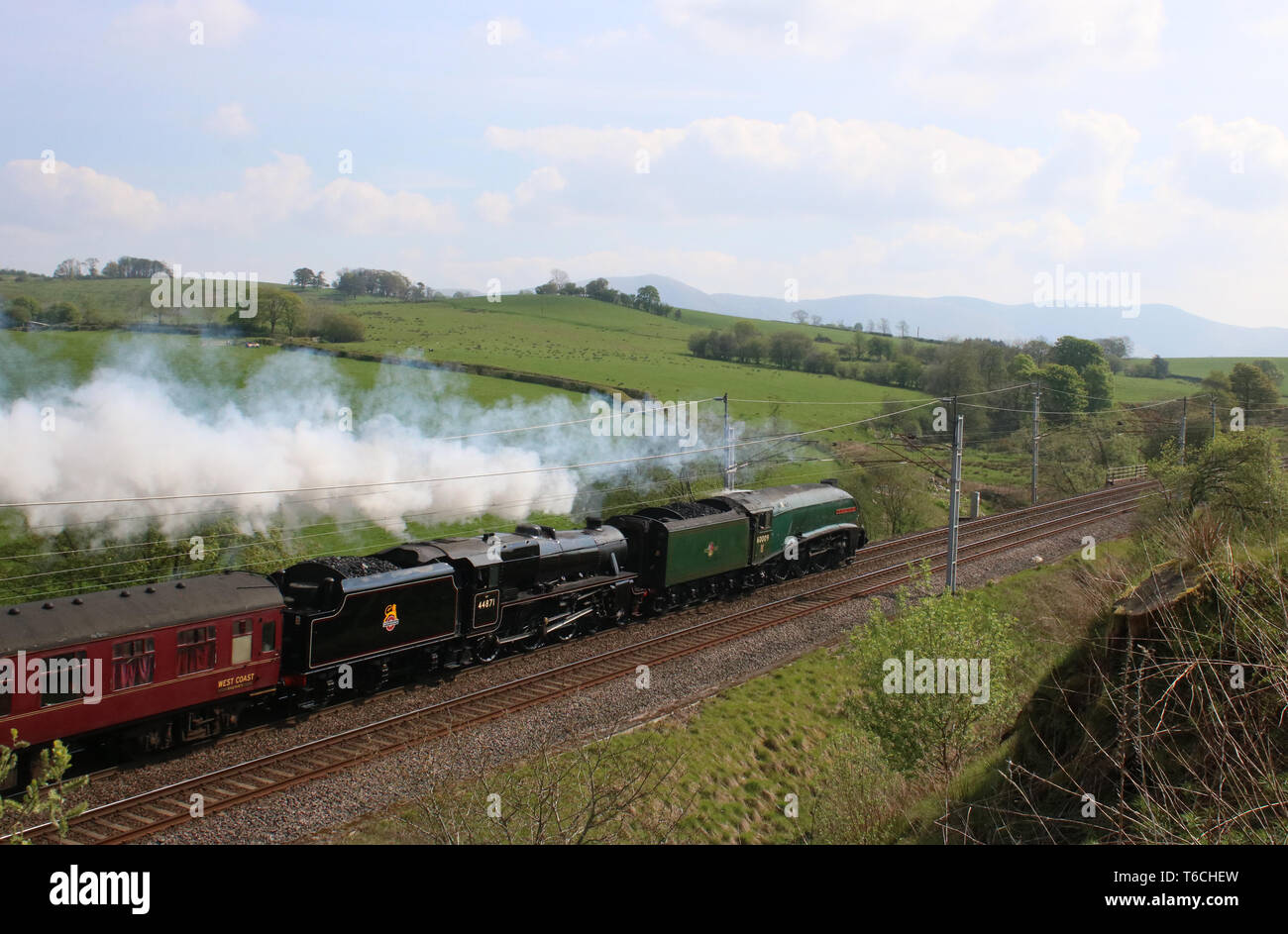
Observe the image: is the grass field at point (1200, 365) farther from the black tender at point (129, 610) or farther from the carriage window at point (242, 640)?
the carriage window at point (242, 640)

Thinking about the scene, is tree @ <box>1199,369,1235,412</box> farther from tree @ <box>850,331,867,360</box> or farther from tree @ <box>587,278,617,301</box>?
tree @ <box>587,278,617,301</box>

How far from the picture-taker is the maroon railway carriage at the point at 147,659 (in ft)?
46.2

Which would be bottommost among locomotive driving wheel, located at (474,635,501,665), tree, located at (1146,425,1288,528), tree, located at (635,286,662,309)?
locomotive driving wheel, located at (474,635,501,665)

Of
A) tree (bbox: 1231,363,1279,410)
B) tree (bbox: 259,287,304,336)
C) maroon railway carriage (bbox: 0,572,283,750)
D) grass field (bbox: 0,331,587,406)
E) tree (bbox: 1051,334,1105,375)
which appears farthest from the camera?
tree (bbox: 1051,334,1105,375)

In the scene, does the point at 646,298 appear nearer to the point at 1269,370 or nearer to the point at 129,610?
the point at 1269,370

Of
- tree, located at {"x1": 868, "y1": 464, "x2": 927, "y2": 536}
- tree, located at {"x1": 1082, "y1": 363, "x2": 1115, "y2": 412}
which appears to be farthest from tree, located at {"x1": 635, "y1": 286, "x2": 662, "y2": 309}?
tree, located at {"x1": 868, "y1": 464, "x2": 927, "y2": 536}

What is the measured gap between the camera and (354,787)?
15750 millimetres

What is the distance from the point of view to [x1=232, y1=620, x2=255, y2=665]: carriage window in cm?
1688

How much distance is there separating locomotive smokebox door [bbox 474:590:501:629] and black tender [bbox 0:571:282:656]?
16.6 feet

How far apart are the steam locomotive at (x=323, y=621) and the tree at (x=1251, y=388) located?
7527 cm

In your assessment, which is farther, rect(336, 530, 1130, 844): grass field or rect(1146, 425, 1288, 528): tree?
rect(1146, 425, 1288, 528): tree

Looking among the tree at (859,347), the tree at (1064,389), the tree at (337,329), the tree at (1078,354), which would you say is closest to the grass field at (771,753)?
the tree at (337,329)
